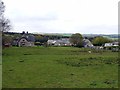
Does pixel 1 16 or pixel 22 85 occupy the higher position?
pixel 1 16

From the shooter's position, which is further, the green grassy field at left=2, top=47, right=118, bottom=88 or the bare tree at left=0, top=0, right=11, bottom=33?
the bare tree at left=0, top=0, right=11, bottom=33

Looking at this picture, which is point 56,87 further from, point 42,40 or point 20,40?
point 42,40

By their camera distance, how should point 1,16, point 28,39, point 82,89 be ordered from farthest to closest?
point 28,39, point 1,16, point 82,89

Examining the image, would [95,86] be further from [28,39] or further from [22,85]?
[28,39]

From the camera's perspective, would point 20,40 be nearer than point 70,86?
No

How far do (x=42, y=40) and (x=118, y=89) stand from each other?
376 ft

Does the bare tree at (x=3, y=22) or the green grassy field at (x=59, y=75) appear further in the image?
the bare tree at (x=3, y=22)

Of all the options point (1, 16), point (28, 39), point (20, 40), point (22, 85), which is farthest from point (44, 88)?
point (28, 39)

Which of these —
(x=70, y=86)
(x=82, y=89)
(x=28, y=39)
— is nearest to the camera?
(x=82, y=89)

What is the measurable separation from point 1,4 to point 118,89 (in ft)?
138

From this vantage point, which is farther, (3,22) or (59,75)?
(3,22)

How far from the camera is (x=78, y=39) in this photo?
111 m

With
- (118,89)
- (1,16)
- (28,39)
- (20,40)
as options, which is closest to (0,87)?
(118,89)

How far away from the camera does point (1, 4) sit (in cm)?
5172
